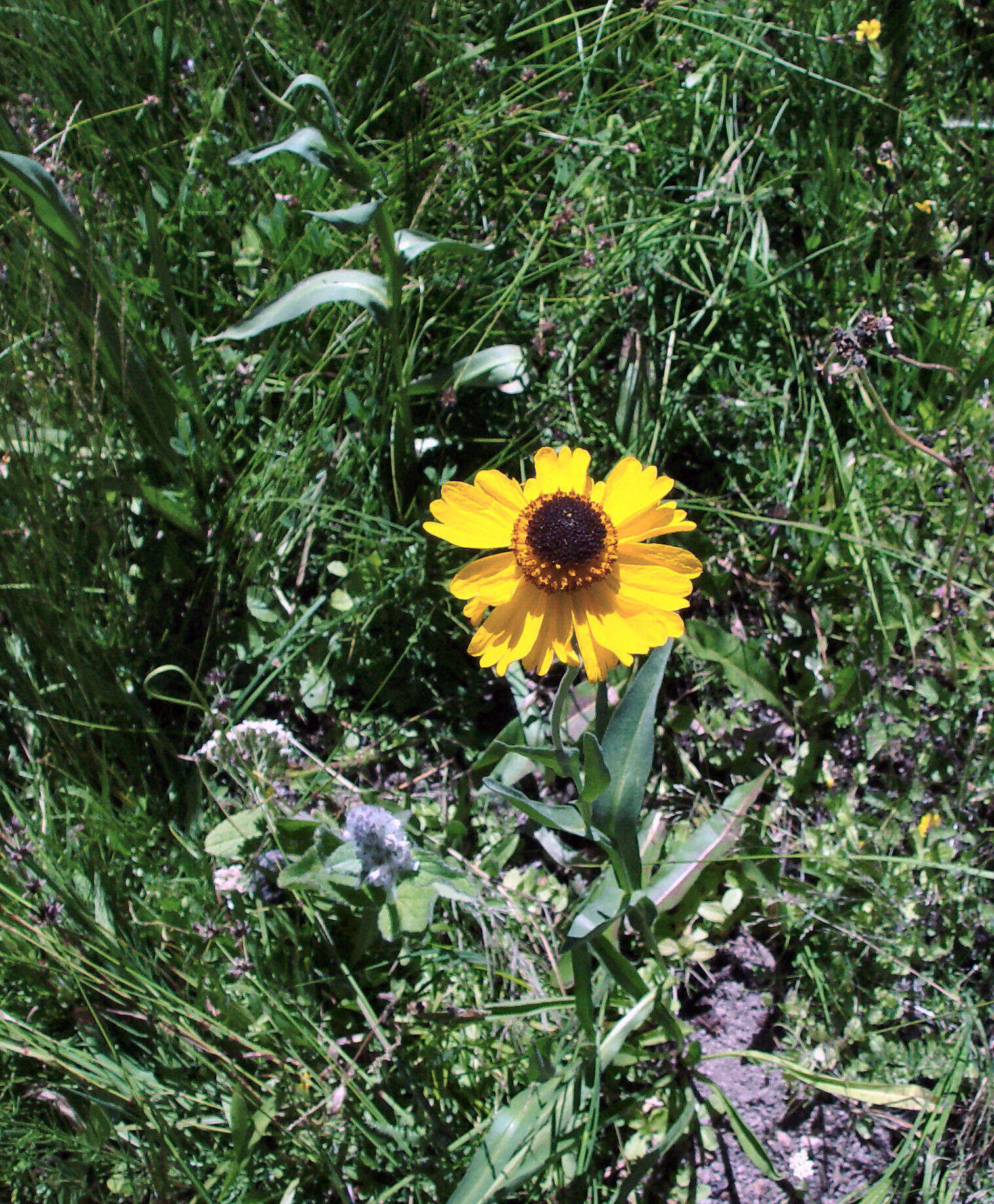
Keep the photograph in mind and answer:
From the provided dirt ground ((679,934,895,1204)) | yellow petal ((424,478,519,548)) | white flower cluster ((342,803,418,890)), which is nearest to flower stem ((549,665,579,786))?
yellow petal ((424,478,519,548))

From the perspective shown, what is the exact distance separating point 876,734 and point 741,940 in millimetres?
606

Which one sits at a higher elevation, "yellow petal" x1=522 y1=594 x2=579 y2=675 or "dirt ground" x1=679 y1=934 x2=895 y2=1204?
"yellow petal" x1=522 y1=594 x2=579 y2=675

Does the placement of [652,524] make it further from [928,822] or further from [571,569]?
[928,822]

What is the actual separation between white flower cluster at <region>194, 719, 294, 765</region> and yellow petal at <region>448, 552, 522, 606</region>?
2.49ft

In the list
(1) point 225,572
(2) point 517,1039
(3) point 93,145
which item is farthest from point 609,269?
(2) point 517,1039

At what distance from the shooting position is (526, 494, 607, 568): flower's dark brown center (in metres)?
1.52

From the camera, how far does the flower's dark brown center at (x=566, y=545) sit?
1518mm

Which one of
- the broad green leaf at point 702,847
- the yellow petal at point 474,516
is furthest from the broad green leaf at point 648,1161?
the yellow petal at point 474,516

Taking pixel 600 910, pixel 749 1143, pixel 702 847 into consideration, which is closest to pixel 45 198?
pixel 600 910

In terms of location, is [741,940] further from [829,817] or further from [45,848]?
[45,848]

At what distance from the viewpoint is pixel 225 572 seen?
2.43 m

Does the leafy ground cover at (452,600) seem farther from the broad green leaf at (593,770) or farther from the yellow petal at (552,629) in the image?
the yellow petal at (552,629)

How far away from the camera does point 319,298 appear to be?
2.18 m

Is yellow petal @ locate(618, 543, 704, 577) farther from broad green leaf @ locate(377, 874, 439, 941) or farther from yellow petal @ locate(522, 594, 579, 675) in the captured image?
broad green leaf @ locate(377, 874, 439, 941)
